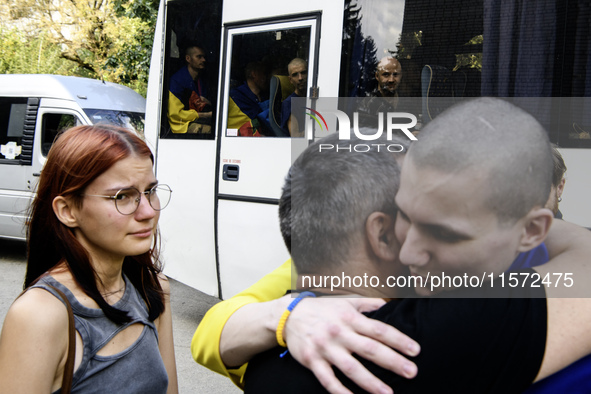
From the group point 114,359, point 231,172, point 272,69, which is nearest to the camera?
point 114,359

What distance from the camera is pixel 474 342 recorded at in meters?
1.13

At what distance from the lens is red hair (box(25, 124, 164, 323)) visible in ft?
5.52

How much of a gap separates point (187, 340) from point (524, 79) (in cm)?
408

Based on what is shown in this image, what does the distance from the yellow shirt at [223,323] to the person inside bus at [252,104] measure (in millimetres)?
2812

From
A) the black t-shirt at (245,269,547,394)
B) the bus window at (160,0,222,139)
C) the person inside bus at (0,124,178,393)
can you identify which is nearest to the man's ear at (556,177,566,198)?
the black t-shirt at (245,269,547,394)

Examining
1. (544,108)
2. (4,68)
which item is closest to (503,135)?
(544,108)

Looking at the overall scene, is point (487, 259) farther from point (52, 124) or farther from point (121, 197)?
point (52, 124)

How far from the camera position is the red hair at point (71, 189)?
1684mm

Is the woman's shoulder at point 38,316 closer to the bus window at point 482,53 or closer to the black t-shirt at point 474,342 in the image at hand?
the black t-shirt at point 474,342

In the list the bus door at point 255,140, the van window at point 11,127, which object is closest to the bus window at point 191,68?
the bus door at point 255,140

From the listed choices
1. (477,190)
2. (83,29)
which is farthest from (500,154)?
(83,29)

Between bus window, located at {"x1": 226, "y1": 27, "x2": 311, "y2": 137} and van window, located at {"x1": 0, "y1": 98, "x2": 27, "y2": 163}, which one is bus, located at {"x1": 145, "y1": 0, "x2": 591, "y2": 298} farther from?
van window, located at {"x1": 0, "y1": 98, "x2": 27, "y2": 163}

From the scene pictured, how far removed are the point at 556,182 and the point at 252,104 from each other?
3.48 metres

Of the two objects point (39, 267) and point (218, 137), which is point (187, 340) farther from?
point (39, 267)
